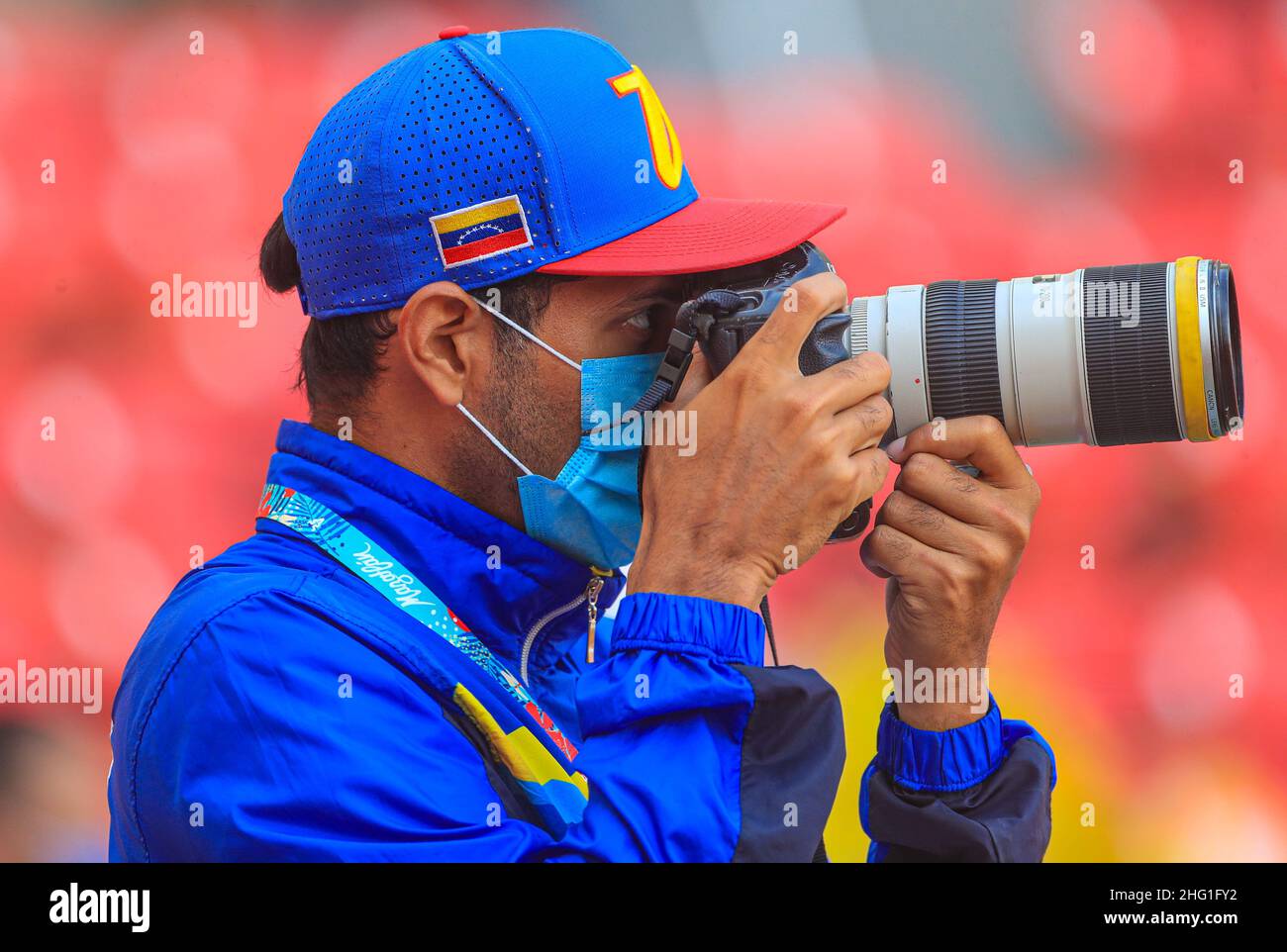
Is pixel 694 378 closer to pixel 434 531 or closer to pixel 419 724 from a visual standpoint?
pixel 434 531

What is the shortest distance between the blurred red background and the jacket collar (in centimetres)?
129

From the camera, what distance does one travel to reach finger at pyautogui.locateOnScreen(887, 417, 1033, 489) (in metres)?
1.27

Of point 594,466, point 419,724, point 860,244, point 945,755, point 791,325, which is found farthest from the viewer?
point 860,244

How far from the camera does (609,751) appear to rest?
3.43ft

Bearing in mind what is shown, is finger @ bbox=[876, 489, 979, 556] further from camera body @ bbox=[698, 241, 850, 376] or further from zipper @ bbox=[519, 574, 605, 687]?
zipper @ bbox=[519, 574, 605, 687]

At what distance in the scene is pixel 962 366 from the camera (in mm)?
1295

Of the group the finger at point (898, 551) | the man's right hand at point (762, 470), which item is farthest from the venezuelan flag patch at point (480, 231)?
the finger at point (898, 551)

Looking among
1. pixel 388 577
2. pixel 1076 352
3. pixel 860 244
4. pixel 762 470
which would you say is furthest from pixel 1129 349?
pixel 860 244

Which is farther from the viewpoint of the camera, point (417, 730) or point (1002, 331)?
point (1002, 331)

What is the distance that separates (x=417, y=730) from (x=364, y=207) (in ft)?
1.62

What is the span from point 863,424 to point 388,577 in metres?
0.45

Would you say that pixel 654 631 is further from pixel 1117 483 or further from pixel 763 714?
pixel 1117 483

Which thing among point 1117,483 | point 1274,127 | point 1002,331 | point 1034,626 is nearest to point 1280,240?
point 1274,127

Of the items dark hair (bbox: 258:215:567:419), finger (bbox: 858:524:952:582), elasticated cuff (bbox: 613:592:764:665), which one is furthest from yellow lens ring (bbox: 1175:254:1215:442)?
dark hair (bbox: 258:215:567:419)
